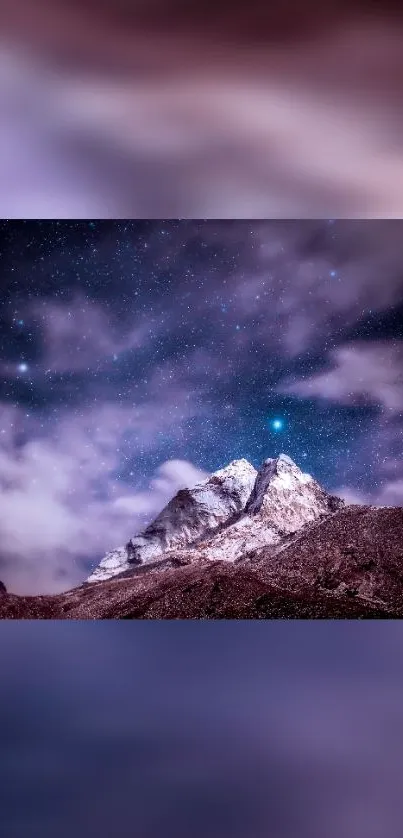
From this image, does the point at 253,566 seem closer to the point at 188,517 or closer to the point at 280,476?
the point at 188,517

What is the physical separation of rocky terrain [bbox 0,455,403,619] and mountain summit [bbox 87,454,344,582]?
0.05ft

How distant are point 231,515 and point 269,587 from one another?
1.19 meters

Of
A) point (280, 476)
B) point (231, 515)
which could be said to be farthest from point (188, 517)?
point (280, 476)

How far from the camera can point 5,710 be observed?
300 centimetres

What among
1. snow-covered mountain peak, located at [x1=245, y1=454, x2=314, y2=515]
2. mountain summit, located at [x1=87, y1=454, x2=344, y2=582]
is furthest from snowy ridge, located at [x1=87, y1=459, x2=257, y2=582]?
snow-covered mountain peak, located at [x1=245, y1=454, x2=314, y2=515]

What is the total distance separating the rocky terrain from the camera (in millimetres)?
7832

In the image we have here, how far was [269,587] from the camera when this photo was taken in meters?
8.12

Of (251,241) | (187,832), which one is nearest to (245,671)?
(187,832)

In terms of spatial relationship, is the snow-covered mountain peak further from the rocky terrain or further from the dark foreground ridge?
the dark foreground ridge

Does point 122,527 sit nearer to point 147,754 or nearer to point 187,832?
point 147,754

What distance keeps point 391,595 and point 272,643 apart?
9.42 feet

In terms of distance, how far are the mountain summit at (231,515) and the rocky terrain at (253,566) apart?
0.05 feet

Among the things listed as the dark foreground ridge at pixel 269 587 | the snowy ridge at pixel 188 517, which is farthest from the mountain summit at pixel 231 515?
the dark foreground ridge at pixel 269 587
